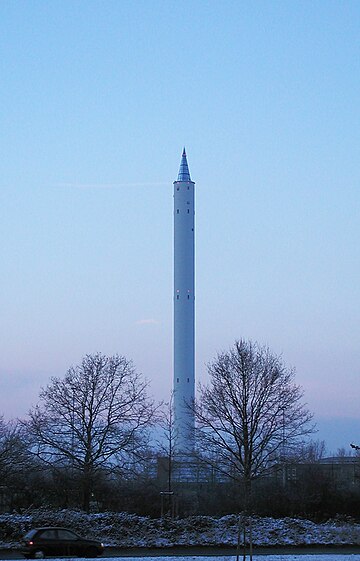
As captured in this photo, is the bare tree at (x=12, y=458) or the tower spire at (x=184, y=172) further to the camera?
the tower spire at (x=184, y=172)

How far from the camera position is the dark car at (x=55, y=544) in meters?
30.2

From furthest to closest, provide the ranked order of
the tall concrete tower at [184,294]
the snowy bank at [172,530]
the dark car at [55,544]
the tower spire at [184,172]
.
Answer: the tower spire at [184,172]
the tall concrete tower at [184,294]
the snowy bank at [172,530]
the dark car at [55,544]

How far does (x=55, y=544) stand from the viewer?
30.8 m

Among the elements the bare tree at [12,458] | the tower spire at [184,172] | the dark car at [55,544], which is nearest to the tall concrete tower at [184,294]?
the tower spire at [184,172]

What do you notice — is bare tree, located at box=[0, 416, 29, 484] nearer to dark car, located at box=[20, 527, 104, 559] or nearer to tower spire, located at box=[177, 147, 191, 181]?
dark car, located at box=[20, 527, 104, 559]

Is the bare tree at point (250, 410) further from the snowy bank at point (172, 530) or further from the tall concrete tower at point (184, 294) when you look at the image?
the tall concrete tower at point (184, 294)

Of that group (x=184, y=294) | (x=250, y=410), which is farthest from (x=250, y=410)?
(x=184, y=294)

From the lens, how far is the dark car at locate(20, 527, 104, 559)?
99.0 feet

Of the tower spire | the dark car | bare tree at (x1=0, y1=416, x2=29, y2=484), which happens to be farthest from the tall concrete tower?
the dark car

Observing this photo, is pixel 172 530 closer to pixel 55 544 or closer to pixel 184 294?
pixel 55 544

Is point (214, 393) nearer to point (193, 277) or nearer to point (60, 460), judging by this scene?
point (60, 460)

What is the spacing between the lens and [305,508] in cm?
4625

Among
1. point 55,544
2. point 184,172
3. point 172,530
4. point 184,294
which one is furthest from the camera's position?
point 184,172

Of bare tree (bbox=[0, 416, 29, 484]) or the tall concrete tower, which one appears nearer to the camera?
bare tree (bbox=[0, 416, 29, 484])
